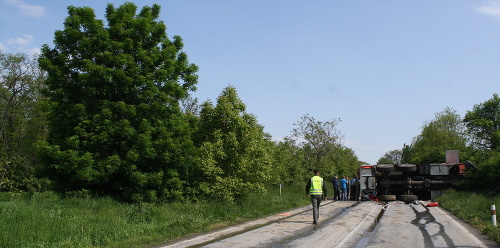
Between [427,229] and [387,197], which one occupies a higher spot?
[387,197]

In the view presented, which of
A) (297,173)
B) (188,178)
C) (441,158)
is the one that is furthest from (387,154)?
(188,178)

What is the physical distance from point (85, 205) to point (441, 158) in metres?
A: 48.1

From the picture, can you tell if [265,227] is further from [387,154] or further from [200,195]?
[387,154]

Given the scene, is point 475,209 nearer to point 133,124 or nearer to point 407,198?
point 407,198

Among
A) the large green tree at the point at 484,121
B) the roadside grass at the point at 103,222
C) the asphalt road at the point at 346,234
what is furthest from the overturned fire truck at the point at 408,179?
the large green tree at the point at 484,121

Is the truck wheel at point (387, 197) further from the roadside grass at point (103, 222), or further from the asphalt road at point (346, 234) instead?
the roadside grass at point (103, 222)

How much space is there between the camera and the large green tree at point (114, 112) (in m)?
17.4

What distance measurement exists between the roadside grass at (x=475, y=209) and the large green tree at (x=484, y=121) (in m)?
44.4

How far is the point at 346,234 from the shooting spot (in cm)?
1134

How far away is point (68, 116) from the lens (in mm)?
18062

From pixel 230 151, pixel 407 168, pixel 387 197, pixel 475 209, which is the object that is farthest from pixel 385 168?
pixel 230 151

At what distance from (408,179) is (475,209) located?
9.72 meters

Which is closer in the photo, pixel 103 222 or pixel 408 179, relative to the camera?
pixel 103 222

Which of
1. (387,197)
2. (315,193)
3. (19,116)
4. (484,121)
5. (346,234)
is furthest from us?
(484,121)
